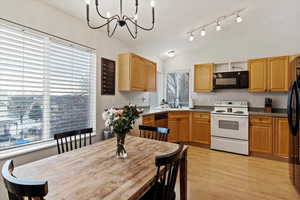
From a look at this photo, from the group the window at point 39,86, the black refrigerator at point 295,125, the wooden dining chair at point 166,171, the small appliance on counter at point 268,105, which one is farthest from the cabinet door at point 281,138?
the window at point 39,86

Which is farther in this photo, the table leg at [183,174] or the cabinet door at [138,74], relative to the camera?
the cabinet door at [138,74]

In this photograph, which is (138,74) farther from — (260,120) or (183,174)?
(260,120)

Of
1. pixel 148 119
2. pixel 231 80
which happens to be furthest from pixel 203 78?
pixel 148 119

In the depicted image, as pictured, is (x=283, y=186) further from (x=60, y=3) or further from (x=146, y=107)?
(x=60, y=3)

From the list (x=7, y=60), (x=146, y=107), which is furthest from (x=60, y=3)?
(x=146, y=107)

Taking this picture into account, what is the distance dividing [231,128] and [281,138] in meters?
0.89

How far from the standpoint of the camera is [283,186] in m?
2.29

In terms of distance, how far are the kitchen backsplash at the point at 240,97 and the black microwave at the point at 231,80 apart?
305 millimetres

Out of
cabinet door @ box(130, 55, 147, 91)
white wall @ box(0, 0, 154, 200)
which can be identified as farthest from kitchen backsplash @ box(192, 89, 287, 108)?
white wall @ box(0, 0, 154, 200)

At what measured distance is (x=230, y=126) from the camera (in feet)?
11.9

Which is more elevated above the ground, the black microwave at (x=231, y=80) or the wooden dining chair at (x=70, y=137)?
the black microwave at (x=231, y=80)

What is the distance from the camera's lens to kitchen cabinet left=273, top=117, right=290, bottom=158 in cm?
310

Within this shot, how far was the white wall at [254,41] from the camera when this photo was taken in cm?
334

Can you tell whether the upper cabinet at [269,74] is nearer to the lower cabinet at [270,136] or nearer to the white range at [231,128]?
the white range at [231,128]
